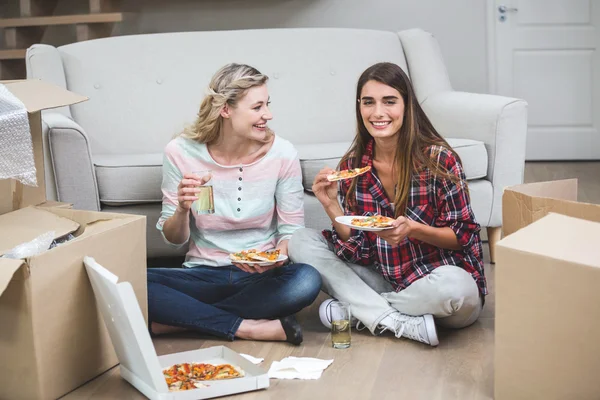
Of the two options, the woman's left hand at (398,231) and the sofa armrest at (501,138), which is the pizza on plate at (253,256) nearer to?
the woman's left hand at (398,231)

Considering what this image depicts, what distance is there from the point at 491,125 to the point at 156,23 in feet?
9.97

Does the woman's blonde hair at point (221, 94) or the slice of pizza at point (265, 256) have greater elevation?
the woman's blonde hair at point (221, 94)

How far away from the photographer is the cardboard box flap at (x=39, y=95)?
7.54ft

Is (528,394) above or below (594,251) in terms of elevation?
below

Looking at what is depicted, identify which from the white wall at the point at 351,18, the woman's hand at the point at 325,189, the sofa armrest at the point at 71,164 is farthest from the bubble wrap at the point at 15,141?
the white wall at the point at 351,18

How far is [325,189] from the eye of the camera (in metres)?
2.53

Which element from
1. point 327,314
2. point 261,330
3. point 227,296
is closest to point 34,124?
point 227,296

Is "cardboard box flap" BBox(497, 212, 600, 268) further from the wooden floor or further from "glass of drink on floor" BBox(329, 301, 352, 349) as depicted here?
"glass of drink on floor" BBox(329, 301, 352, 349)

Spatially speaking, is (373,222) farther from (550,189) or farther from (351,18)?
(351,18)

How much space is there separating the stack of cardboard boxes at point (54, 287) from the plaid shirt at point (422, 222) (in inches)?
26.1

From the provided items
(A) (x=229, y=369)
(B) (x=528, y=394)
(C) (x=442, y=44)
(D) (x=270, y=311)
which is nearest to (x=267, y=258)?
(D) (x=270, y=311)

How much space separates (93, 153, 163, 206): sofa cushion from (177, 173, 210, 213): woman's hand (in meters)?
0.62

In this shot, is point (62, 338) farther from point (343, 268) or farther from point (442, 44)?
point (442, 44)

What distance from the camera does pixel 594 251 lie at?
1.80m
